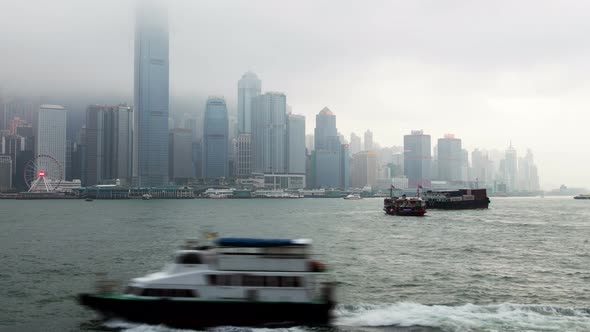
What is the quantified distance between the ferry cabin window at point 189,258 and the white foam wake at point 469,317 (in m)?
7.61

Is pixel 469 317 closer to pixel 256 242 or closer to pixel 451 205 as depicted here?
pixel 256 242

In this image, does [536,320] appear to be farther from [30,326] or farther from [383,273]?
[30,326]

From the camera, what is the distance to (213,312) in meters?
24.3

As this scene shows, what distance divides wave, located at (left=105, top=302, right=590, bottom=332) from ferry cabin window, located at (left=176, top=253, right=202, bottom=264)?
10.2ft

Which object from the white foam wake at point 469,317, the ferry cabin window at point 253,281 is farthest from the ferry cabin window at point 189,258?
the white foam wake at point 469,317

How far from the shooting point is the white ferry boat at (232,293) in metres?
24.3

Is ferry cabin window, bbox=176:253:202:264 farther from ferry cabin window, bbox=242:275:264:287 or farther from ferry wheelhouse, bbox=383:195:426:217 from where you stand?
ferry wheelhouse, bbox=383:195:426:217

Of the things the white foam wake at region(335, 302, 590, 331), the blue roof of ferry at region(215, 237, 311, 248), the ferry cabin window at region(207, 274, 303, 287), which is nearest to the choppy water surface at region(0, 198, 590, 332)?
the white foam wake at region(335, 302, 590, 331)

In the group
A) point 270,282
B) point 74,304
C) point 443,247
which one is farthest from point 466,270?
point 74,304

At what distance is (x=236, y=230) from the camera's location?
79375mm

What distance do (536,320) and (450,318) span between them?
435 centimetres

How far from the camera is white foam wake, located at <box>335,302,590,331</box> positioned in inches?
1025

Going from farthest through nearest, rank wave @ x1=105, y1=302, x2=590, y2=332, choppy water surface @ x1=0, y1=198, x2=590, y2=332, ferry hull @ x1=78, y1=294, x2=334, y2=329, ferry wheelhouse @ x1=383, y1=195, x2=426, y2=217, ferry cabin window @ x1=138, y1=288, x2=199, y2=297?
ferry wheelhouse @ x1=383, y1=195, x2=426, y2=217 → choppy water surface @ x1=0, y1=198, x2=590, y2=332 → wave @ x1=105, y1=302, x2=590, y2=332 → ferry cabin window @ x1=138, y1=288, x2=199, y2=297 → ferry hull @ x1=78, y1=294, x2=334, y2=329

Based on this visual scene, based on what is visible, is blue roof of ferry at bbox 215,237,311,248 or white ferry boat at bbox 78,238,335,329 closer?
white ferry boat at bbox 78,238,335,329
